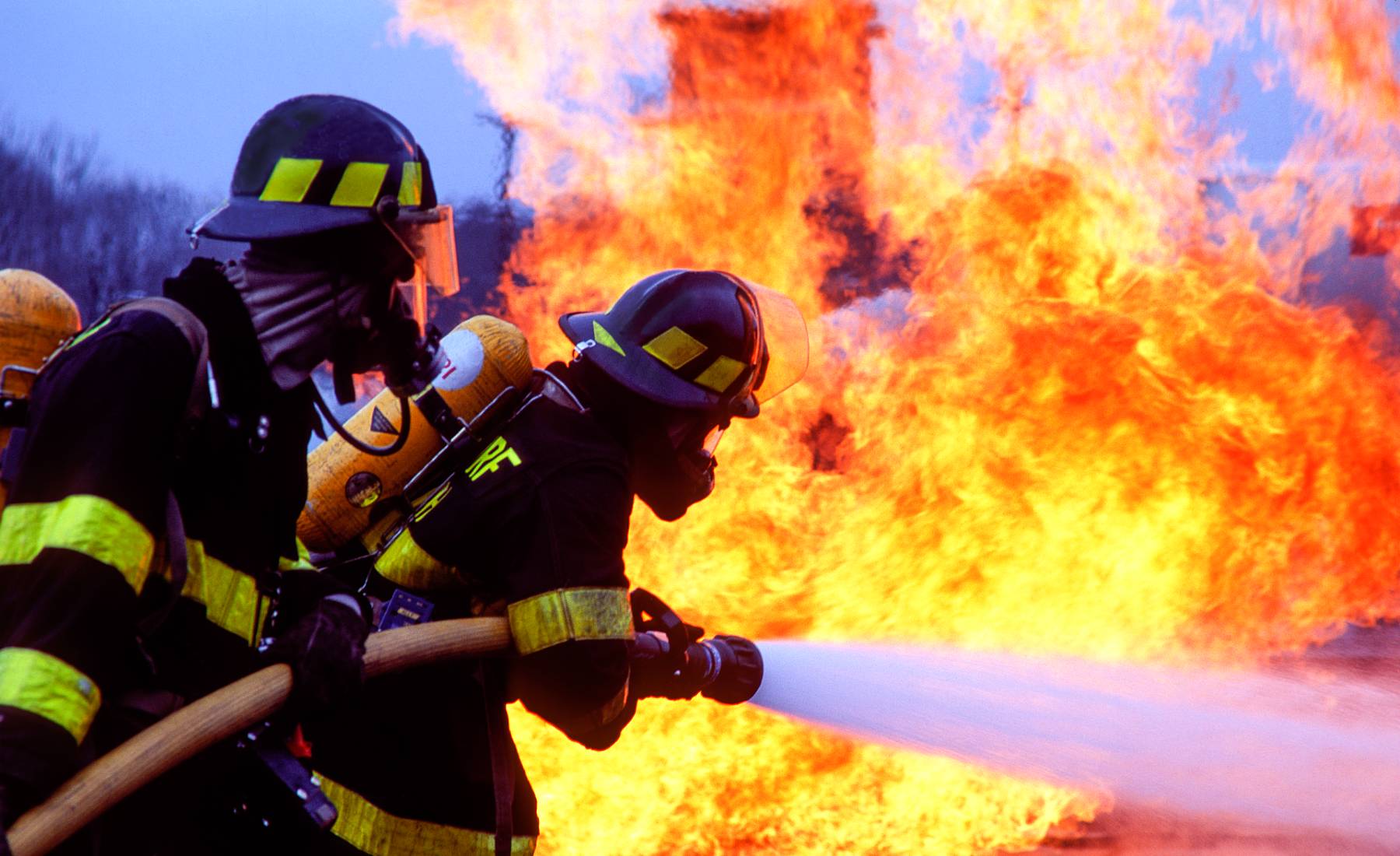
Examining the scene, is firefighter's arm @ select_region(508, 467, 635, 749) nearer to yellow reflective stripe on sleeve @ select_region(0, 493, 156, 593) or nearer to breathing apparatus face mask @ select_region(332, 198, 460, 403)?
breathing apparatus face mask @ select_region(332, 198, 460, 403)

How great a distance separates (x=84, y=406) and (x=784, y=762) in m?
3.43

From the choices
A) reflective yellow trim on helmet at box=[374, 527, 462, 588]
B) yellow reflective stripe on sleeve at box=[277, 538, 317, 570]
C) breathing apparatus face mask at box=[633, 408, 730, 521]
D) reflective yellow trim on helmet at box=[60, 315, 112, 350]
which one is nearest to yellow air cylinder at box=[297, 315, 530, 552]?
reflective yellow trim on helmet at box=[374, 527, 462, 588]

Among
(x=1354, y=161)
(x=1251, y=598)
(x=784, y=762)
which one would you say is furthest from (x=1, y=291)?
(x=1354, y=161)

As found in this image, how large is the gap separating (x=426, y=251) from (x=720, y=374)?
2.91ft

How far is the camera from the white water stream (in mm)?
4387

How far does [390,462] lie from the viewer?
10.1 feet

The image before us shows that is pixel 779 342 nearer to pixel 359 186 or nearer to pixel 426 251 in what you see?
pixel 426 251

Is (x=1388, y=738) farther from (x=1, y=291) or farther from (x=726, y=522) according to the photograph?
(x=1, y=291)

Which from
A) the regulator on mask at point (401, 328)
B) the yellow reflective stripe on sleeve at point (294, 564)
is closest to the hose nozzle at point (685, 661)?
the yellow reflective stripe on sleeve at point (294, 564)

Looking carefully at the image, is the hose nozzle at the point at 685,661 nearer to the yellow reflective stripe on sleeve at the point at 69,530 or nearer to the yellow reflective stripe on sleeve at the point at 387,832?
the yellow reflective stripe on sleeve at the point at 387,832

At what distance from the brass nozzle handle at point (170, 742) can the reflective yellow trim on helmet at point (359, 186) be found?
2.64 feet

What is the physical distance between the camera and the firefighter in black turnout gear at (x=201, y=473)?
1.66m

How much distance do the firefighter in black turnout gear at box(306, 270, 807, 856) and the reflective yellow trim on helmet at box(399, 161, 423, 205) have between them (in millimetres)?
610

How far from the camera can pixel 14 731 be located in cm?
159
